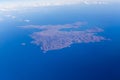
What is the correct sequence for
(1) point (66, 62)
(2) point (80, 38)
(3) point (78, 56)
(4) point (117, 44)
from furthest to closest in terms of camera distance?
(2) point (80, 38) < (4) point (117, 44) < (3) point (78, 56) < (1) point (66, 62)

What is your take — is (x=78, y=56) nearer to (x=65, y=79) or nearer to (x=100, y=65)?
(x=100, y=65)

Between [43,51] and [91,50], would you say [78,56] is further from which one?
[43,51]

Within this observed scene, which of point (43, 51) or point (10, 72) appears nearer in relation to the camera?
point (10, 72)

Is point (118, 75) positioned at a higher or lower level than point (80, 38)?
higher

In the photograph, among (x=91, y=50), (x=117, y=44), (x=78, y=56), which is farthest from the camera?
(x=117, y=44)

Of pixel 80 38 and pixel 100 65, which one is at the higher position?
pixel 100 65

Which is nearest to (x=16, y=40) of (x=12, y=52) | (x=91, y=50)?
(x=12, y=52)

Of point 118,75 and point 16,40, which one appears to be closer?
point 118,75

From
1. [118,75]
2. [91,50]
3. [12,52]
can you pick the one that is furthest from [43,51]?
[118,75]

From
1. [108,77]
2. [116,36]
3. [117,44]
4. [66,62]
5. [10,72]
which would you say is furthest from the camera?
[116,36]
